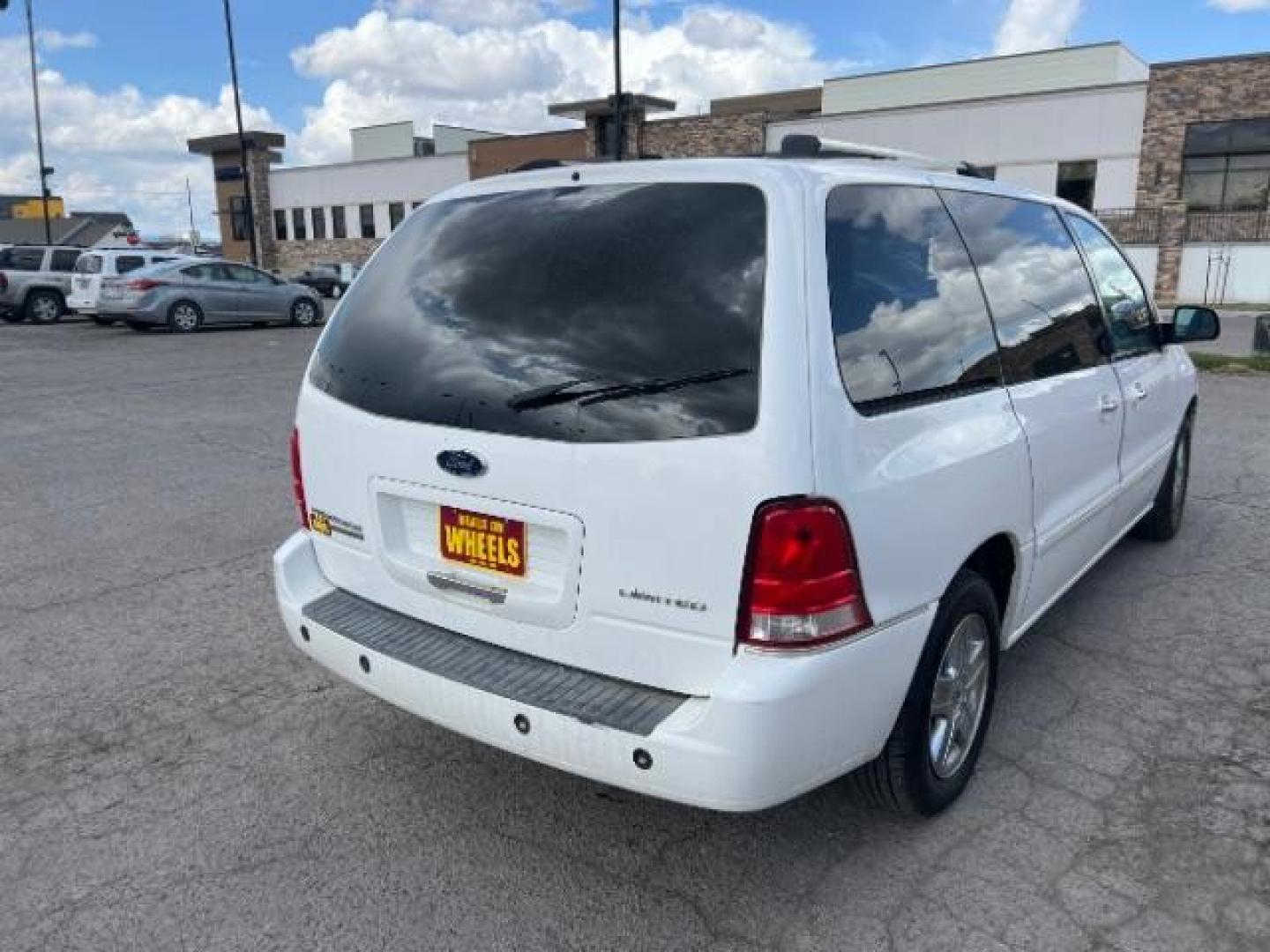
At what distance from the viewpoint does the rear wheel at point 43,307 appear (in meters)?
22.6

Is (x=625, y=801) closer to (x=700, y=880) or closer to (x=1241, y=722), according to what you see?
(x=700, y=880)

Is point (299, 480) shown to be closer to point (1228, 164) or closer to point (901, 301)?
point (901, 301)

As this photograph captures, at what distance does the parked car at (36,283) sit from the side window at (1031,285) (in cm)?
2368

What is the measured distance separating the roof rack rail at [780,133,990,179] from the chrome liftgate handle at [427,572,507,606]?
144 cm

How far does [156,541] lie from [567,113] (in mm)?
39175

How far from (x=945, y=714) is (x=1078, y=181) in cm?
3321

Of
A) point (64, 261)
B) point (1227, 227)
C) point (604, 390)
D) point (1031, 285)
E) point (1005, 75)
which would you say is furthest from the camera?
point (1005, 75)

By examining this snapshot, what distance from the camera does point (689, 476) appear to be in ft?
7.39

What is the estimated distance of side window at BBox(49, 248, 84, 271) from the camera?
2281 cm

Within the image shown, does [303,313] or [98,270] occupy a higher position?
[98,270]

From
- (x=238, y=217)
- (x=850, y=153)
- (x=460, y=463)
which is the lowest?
(x=460, y=463)

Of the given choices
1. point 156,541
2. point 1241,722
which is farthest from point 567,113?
point 1241,722

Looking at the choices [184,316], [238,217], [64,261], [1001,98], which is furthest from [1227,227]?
[238,217]

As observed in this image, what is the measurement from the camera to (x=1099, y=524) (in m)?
3.96
